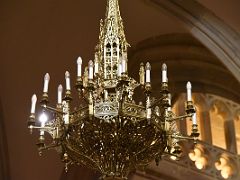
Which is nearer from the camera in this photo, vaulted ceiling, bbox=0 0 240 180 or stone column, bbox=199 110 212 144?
vaulted ceiling, bbox=0 0 240 180

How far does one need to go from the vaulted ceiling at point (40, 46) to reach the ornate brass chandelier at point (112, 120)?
310 cm

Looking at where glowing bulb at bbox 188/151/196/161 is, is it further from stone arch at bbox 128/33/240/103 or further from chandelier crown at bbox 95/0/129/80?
chandelier crown at bbox 95/0/129/80

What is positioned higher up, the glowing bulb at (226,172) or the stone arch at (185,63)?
the stone arch at (185,63)

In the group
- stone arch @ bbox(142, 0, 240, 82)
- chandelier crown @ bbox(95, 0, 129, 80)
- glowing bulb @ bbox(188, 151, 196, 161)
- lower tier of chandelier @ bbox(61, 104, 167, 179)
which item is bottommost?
lower tier of chandelier @ bbox(61, 104, 167, 179)

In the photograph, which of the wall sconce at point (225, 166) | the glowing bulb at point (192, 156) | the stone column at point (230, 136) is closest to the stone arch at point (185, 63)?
the glowing bulb at point (192, 156)

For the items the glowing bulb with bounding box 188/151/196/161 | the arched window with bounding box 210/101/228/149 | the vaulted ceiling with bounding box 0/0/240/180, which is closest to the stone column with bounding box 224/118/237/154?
the arched window with bounding box 210/101/228/149

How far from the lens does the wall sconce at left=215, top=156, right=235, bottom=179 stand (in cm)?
1124

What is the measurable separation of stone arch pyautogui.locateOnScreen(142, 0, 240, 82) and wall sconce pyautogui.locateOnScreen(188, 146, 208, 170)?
4.12 m

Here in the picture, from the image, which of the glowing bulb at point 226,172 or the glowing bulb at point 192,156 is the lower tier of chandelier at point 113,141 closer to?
the glowing bulb at point 192,156

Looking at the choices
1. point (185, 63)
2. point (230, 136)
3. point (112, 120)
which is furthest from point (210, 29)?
point (230, 136)

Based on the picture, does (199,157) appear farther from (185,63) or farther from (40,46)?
(40,46)

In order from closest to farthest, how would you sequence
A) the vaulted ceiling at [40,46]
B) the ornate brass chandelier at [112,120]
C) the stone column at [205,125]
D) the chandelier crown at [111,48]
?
the ornate brass chandelier at [112,120]
the chandelier crown at [111,48]
the vaulted ceiling at [40,46]
the stone column at [205,125]

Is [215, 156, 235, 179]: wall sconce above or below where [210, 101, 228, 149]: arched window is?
below

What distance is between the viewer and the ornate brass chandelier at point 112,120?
15.8ft
